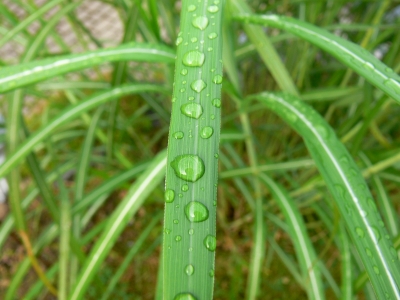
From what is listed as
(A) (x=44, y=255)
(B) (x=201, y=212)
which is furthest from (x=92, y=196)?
(A) (x=44, y=255)

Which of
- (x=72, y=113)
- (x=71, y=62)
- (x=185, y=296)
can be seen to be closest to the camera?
(x=185, y=296)

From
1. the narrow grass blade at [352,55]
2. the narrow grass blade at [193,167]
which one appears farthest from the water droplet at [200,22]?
the narrow grass blade at [352,55]

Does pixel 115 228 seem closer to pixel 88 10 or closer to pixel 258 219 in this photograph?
pixel 258 219

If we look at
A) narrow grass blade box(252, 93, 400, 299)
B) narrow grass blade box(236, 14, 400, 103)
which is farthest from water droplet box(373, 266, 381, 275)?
narrow grass blade box(236, 14, 400, 103)

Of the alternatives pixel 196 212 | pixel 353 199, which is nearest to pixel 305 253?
pixel 353 199

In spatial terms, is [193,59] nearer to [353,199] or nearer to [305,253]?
[353,199]

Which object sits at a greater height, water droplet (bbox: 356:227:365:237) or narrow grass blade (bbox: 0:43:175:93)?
narrow grass blade (bbox: 0:43:175:93)

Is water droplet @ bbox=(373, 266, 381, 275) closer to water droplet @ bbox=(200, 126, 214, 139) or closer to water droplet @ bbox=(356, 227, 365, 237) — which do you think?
water droplet @ bbox=(356, 227, 365, 237)
